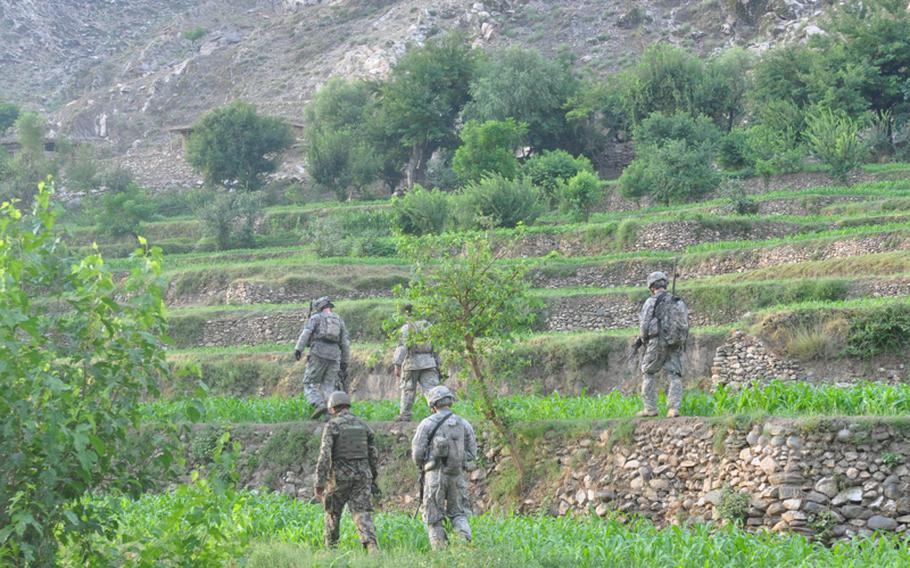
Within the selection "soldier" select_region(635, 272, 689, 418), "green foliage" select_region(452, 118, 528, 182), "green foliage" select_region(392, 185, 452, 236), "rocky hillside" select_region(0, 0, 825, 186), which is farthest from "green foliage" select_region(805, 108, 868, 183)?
"rocky hillside" select_region(0, 0, 825, 186)

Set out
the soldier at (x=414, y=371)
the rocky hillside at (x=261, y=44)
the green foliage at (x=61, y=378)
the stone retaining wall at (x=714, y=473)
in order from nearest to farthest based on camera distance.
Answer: the green foliage at (x=61, y=378) < the stone retaining wall at (x=714, y=473) < the soldier at (x=414, y=371) < the rocky hillside at (x=261, y=44)

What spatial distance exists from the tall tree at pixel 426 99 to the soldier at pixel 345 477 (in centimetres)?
4424

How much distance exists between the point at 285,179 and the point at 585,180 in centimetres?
2696

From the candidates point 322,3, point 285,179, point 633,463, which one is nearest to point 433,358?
point 633,463

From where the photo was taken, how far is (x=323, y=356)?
62.0 ft

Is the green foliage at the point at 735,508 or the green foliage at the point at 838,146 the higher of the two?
the green foliage at the point at 838,146

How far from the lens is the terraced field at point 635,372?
13.6m

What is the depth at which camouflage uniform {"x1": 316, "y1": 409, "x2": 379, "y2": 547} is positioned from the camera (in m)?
13.1

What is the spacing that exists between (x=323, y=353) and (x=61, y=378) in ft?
35.3

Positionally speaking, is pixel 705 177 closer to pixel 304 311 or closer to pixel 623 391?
pixel 304 311

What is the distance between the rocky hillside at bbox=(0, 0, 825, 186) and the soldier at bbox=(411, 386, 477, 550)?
58.7 metres

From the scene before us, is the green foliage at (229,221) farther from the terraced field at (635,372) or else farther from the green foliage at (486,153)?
the green foliage at (486,153)

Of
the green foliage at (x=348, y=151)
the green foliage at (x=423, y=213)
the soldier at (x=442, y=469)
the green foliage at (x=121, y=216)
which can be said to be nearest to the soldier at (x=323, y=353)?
the soldier at (x=442, y=469)

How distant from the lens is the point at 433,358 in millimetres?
18922
